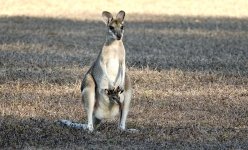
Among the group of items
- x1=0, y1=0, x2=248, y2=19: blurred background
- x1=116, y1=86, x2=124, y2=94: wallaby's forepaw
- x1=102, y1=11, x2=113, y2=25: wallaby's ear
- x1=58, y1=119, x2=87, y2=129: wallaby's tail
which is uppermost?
x1=102, y1=11, x2=113, y2=25: wallaby's ear

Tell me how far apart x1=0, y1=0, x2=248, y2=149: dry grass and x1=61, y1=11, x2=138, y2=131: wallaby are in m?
0.20

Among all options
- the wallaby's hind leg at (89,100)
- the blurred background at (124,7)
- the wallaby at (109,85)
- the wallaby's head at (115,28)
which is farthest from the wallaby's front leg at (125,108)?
the blurred background at (124,7)

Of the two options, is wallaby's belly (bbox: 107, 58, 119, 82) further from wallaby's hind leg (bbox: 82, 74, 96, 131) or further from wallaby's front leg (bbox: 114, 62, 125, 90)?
wallaby's hind leg (bbox: 82, 74, 96, 131)

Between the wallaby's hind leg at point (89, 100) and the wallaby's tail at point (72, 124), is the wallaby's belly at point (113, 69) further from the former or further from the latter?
the wallaby's tail at point (72, 124)

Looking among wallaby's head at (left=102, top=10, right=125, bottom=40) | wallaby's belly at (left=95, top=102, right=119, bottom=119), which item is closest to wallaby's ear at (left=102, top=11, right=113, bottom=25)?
wallaby's head at (left=102, top=10, right=125, bottom=40)

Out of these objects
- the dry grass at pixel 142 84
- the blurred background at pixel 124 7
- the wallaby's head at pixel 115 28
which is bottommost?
the blurred background at pixel 124 7

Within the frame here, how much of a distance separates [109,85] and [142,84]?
11.3ft

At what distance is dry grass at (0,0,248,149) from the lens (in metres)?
7.95

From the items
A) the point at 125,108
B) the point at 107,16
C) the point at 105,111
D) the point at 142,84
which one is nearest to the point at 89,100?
the point at 105,111

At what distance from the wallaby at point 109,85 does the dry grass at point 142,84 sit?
199 mm

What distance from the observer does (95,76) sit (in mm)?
8477

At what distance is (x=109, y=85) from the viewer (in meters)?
8.44

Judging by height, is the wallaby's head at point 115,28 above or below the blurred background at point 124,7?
above

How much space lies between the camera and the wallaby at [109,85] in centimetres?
831
